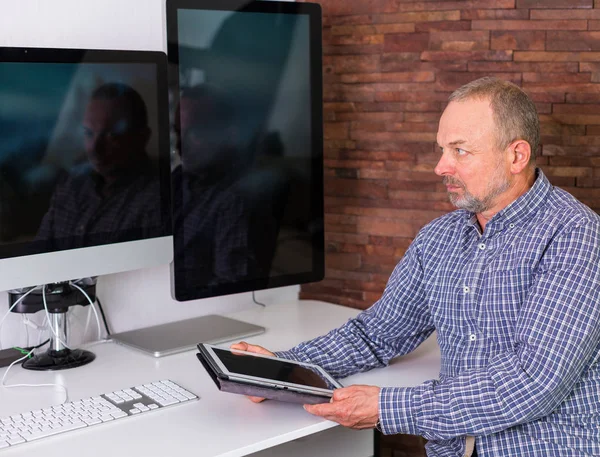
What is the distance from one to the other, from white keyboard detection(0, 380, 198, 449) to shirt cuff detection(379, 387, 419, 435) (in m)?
0.37

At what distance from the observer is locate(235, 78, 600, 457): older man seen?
1.43m

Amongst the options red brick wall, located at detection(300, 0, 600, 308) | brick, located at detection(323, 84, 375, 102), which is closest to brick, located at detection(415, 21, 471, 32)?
red brick wall, located at detection(300, 0, 600, 308)

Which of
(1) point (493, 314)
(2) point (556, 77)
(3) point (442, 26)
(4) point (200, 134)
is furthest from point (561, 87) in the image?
(4) point (200, 134)

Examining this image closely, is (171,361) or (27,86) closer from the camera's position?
(27,86)

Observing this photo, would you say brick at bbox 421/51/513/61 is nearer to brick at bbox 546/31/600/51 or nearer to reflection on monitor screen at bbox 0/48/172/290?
brick at bbox 546/31/600/51

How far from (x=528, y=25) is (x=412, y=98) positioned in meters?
0.35

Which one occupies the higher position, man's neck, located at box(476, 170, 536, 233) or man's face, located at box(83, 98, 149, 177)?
man's face, located at box(83, 98, 149, 177)

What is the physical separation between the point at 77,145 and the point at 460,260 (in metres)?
0.86

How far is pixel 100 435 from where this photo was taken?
1407mm

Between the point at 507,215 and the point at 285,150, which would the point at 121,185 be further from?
the point at 507,215

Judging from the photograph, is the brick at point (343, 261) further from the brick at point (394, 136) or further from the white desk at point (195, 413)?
the brick at point (394, 136)

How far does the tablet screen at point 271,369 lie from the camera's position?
4.98 ft

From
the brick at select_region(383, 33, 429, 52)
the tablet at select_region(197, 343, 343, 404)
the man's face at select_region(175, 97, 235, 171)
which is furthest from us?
the brick at select_region(383, 33, 429, 52)

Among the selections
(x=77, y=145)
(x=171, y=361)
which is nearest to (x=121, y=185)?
(x=77, y=145)
